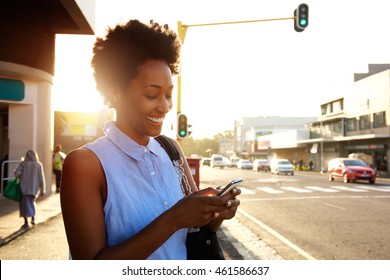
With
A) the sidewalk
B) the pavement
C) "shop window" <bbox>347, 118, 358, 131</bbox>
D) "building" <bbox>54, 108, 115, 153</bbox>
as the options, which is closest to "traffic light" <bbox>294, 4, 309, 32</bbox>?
the pavement

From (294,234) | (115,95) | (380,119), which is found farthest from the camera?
(380,119)

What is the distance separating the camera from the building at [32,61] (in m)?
11.7

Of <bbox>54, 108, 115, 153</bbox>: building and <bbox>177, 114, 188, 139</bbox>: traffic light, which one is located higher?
<bbox>54, 108, 115, 153</bbox>: building

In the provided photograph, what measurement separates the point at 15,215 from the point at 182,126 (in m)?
4.59

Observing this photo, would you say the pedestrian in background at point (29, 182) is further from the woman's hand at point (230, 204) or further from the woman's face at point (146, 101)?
the woman's hand at point (230, 204)

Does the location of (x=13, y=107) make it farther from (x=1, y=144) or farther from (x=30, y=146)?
(x=1, y=144)

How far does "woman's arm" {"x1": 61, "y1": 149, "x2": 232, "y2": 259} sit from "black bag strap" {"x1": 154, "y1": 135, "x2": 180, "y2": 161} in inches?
15.4

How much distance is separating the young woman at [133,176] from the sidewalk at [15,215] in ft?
19.3

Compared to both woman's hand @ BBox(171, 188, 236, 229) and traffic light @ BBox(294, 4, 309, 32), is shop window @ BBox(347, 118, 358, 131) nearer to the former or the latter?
traffic light @ BBox(294, 4, 309, 32)

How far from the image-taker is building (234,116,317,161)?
189ft

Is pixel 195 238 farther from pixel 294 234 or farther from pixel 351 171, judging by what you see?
pixel 351 171

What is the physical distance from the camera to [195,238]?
1.50 m

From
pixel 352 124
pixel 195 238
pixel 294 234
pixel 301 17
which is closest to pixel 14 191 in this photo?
pixel 294 234

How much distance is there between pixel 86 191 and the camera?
1219 millimetres
